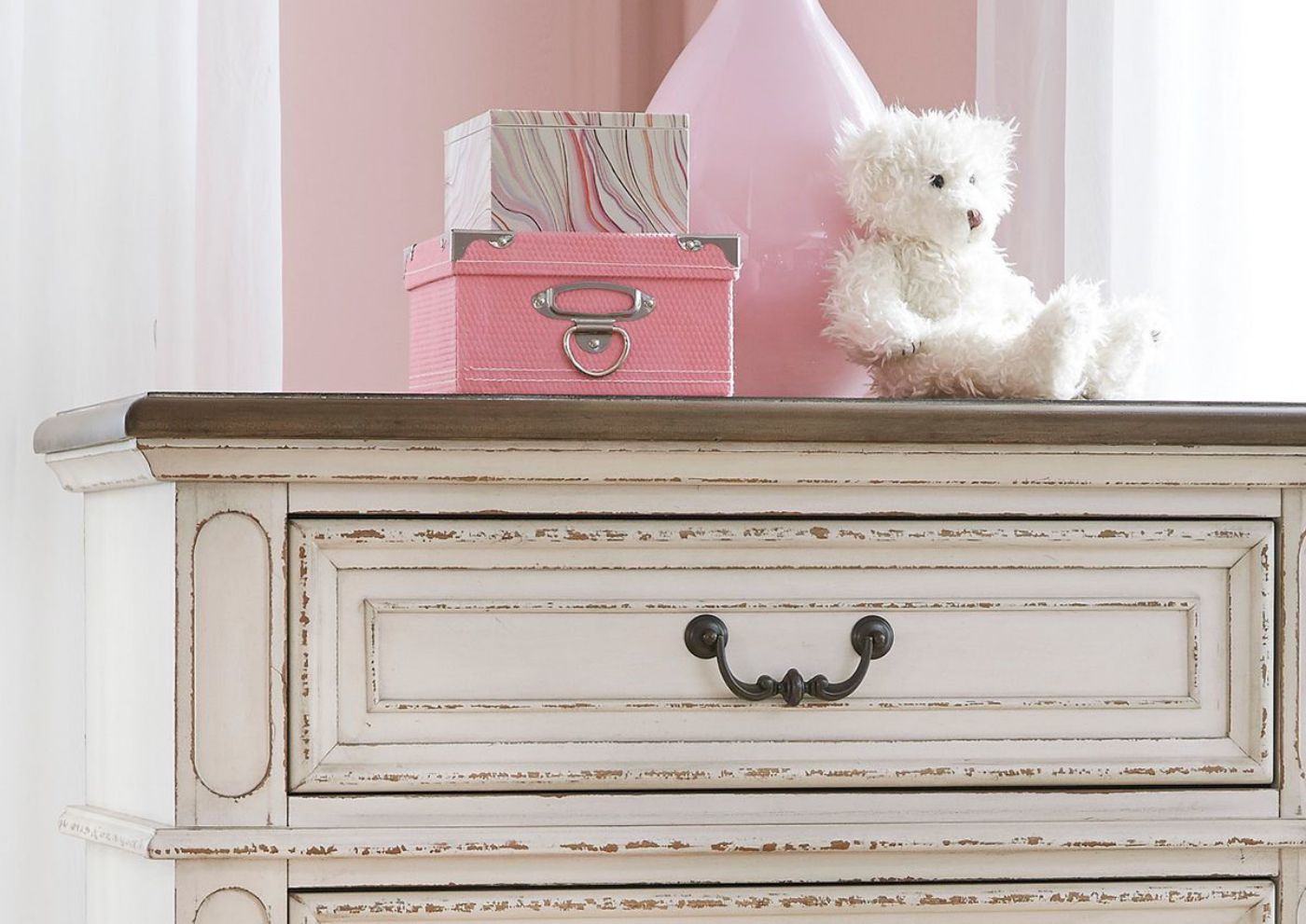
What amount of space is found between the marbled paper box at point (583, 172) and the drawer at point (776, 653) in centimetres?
23

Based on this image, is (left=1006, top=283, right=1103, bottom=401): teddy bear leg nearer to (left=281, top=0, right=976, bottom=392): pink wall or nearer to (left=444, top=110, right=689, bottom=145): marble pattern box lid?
(left=444, top=110, right=689, bottom=145): marble pattern box lid

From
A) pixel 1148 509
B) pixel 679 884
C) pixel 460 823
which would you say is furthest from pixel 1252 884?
pixel 460 823

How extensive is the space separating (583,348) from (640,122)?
0.16 m

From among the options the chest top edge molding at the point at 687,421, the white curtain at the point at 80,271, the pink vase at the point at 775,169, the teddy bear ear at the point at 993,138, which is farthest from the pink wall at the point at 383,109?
the chest top edge molding at the point at 687,421

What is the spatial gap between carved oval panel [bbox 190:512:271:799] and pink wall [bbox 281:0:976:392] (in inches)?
26.2

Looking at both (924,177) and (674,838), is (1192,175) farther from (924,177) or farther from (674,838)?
(674,838)

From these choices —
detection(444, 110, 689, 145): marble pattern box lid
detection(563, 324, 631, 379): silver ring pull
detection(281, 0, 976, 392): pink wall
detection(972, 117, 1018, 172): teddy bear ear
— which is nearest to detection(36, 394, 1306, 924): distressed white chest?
detection(563, 324, 631, 379): silver ring pull

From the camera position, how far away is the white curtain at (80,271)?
1.08m

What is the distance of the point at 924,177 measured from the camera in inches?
40.6

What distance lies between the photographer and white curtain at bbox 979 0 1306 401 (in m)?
1.35

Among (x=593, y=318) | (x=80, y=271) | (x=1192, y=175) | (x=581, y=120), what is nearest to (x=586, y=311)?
(x=593, y=318)

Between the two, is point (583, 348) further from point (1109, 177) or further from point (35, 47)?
point (1109, 177)

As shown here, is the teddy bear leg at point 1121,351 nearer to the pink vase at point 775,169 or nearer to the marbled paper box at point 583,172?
the pink vase at point 775,169

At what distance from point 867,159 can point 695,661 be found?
1.46ft
